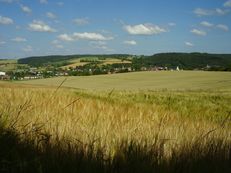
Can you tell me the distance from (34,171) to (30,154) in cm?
34

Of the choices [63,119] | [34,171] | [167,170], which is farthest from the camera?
[63,119]

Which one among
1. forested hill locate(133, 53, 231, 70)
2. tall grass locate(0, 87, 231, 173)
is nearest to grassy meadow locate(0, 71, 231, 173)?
tall grass locate(0, 87, 231, 173)

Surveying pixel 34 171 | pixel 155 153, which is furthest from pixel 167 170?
pixel 34 171

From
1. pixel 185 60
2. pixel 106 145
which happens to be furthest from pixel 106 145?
pixel 185 60

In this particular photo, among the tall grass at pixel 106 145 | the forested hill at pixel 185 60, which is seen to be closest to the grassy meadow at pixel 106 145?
the tall grass at pixel 106 145

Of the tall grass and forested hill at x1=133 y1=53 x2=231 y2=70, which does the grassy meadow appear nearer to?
the tall grass

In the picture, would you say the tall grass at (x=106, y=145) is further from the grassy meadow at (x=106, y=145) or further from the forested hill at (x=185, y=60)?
the forested hill at (x=185, y=60)

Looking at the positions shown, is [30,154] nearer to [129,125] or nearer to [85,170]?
[85,170]

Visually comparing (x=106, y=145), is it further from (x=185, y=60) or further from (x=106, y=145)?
(x=185, y=60)

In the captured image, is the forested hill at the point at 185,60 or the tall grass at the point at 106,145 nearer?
the tall grass at the point at 106,145

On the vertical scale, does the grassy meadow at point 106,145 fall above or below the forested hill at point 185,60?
above

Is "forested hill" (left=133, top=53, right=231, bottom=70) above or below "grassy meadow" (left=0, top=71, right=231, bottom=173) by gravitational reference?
below

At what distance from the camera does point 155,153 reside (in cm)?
257

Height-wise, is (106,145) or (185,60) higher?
(106,145)
